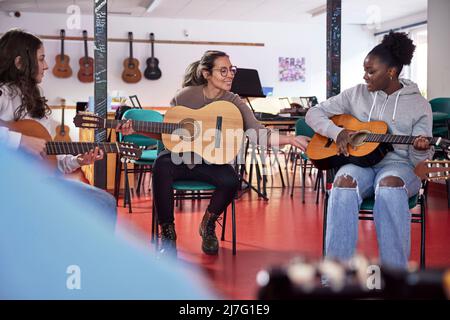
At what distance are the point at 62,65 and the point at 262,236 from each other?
7.76m

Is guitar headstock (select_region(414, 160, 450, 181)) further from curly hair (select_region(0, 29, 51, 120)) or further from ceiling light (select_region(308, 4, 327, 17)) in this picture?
ceiling light (select_region(308, 4, 327, 17))

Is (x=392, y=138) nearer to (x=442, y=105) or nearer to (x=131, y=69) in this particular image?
(x=442, y=105)

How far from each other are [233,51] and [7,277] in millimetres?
10272

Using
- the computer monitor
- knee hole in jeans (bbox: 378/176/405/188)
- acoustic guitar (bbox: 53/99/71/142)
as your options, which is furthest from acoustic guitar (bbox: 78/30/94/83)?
knee hole in jeans (bbox: 378/176/405/188)

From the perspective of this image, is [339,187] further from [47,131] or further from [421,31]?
[421,31]

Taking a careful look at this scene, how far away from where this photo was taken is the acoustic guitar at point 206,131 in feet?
10.8

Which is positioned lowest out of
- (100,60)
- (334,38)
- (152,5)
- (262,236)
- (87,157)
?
(262,236)

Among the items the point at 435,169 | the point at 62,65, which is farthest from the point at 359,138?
the point at 62,65

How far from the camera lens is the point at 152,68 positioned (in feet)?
36.9

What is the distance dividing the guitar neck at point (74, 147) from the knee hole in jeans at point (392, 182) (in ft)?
3.84

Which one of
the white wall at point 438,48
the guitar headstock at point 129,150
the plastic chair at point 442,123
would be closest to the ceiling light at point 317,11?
the white wall at point 438,48

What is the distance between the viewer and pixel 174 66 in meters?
11.5

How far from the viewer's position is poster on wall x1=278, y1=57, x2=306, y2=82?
12023 mm
